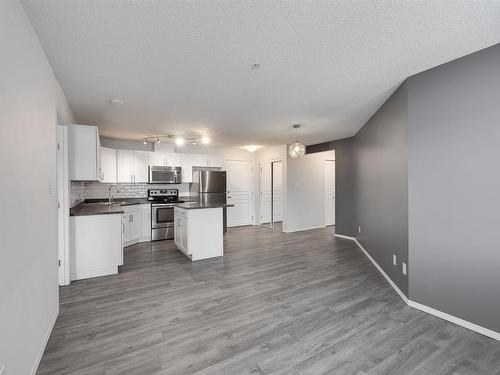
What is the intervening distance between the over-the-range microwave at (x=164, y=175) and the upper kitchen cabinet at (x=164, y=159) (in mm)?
87

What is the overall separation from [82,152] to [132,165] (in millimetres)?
2203

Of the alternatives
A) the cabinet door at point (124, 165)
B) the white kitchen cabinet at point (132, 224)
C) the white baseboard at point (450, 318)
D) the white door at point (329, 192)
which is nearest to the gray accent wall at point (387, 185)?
the white baseboard at point (450, 318)

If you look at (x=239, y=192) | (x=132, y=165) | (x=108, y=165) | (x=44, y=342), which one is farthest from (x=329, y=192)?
(x=44, y=342)

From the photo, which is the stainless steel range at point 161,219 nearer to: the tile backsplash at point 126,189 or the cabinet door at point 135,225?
the cabinet door at point 135,225

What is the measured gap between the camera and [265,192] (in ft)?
25.0

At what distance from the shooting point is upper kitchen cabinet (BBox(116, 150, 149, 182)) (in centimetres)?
527

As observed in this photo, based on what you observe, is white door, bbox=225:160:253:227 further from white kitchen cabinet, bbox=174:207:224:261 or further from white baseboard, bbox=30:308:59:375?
white baseboard, bbox=30:308:59:375

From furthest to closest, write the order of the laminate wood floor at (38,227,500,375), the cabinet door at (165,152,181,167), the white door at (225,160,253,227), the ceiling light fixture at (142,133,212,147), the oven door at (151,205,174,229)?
the white door at (225,160,253,227) → the cabinet door at (165,152,181,167) → the oven door at (151,205,174,229) → the ceiling light fixture at (142,133,212,147) → the laminate wood floor at (38,227,500,375)

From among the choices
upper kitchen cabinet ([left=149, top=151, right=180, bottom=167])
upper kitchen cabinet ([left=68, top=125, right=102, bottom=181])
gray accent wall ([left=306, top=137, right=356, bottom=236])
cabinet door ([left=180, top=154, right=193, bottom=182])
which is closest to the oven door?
cabinet door ([left=180, top=154, right=193, bottom=182])

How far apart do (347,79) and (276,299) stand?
253cm

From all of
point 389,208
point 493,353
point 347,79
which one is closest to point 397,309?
point 493,353

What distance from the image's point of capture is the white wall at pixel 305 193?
21.0 feet

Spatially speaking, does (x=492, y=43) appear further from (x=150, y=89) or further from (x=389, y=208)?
(x=150, y=89)

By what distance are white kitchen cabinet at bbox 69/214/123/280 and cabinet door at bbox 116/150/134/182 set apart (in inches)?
84.1
